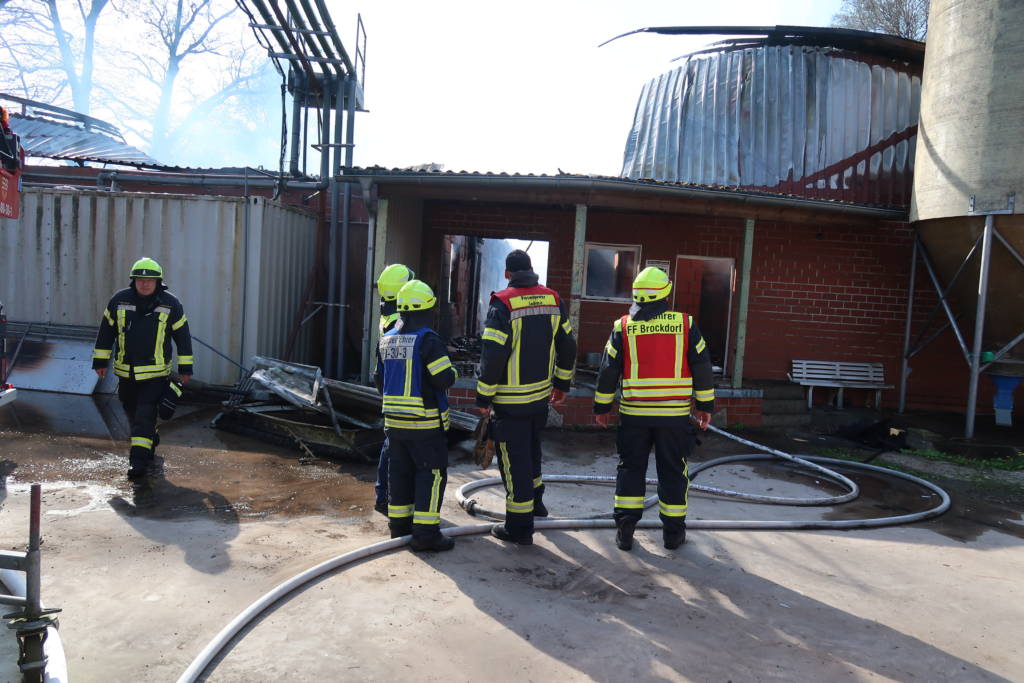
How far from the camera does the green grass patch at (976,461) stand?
7836 millimetres

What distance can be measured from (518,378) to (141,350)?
123 inches

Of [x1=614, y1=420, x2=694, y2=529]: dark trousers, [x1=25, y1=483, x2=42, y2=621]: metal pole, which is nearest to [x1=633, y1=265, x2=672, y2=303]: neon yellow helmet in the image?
[x1=614, y1=420, x2=694, y2=529]: dark trousers

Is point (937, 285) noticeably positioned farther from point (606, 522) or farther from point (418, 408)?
point (418, 408)

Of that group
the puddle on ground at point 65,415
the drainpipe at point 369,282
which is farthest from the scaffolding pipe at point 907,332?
the puddle on ground at point 65,415

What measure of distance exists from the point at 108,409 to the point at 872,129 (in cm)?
1113

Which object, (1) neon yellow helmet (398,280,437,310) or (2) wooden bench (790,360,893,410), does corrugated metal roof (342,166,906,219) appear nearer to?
(2) wooden bench (790,360,893,410)

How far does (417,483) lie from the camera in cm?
450

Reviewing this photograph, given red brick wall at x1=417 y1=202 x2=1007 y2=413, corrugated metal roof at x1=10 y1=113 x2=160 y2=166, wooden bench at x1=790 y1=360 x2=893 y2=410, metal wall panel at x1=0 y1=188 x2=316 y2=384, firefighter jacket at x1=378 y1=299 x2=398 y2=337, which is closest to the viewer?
firefighter jacket at x1=378 y1=299 x2=398 y2=337

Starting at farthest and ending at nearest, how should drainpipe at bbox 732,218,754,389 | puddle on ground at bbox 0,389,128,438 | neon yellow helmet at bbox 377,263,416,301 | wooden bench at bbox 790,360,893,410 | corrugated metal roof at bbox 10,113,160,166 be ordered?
corrugated metal roof at bbox 10,113,160,166
wooden bench at bbox 790,360,893,410
drainpipe at bbox 732,218,754,389
puddle on ground at bbox 0,389,128,438
neon yellow helmet at bbox 377,263,416,301

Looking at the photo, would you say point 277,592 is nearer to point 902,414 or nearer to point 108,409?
point 108,409

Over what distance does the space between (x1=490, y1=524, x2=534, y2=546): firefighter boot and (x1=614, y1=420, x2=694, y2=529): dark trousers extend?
0.58m

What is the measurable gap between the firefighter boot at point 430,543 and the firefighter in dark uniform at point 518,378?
439mm

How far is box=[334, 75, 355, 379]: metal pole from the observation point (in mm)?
10609

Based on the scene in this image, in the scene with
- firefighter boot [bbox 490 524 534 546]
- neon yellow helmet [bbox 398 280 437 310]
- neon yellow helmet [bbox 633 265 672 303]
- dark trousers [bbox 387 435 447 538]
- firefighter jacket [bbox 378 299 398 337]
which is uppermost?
neon yellow helmet [bbox 633 265 672 303]
